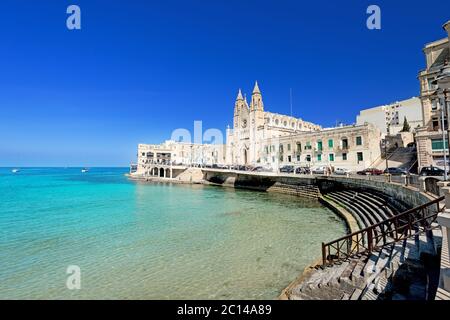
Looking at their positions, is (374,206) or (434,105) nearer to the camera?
(374,206)

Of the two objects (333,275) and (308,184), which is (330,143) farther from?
(333,275)

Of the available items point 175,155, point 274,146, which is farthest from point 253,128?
point 175,155


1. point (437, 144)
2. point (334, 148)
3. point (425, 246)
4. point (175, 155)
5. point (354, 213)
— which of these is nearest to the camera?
point (425, 246)

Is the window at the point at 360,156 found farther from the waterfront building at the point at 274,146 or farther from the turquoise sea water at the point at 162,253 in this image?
the turquoise sea water at the point at 162,253

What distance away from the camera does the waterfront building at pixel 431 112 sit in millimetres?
22984

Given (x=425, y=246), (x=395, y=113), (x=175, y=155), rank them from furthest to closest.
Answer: (x=175, y=155)
(x=395, y=113)
(x=425, y=246)

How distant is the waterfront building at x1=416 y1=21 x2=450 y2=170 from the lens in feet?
75.4

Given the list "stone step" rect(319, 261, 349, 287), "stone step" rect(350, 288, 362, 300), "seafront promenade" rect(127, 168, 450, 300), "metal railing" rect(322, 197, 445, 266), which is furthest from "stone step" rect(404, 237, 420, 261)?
"stone step" rect(319, 261, 349, 287)

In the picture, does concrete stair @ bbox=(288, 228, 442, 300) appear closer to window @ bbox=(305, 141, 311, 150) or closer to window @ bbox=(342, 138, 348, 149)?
window @ bbox=(342, 138, 348, 149)

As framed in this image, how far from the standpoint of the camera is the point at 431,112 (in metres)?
24.7

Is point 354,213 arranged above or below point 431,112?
below

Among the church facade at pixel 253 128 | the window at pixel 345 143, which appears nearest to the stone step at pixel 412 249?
the window at pixel 345 143

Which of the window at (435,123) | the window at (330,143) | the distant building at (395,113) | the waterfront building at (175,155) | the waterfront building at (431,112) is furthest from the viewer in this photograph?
the waterfront building at (175,155)
